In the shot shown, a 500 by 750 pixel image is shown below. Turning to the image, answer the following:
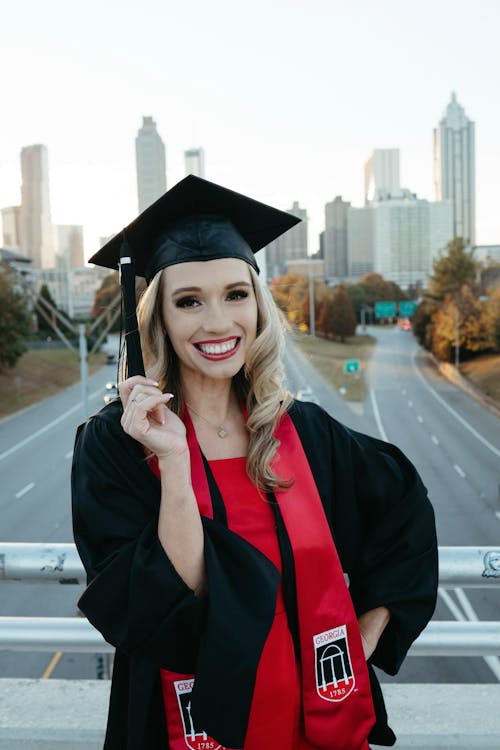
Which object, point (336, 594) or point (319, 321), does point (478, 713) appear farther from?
point (319, 321)

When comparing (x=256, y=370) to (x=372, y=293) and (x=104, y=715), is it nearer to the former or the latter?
(x=104, y=715)

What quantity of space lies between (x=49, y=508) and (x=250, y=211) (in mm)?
15777

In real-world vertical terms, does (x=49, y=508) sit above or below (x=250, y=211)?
below

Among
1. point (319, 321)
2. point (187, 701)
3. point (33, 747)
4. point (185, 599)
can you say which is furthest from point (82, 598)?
point (319, 321)

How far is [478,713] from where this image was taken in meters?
2.03

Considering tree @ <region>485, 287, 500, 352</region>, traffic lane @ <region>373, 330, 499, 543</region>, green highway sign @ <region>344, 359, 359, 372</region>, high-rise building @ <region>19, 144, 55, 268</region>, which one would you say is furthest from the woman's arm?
high-rise building @ <region>19, 144, 55, 268</region>

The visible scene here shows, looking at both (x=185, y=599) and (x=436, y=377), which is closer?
(x=185, y=599)

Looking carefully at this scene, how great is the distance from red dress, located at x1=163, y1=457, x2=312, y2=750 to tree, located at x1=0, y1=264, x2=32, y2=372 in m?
35.1

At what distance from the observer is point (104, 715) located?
2.04 m

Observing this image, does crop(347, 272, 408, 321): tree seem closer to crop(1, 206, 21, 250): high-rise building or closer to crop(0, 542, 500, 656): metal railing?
crop(1, 206, 21, 250): high-rise building

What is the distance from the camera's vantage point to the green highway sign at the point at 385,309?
61.5 m

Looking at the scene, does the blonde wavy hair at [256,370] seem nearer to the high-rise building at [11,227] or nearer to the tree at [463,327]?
the tree at [463,327]

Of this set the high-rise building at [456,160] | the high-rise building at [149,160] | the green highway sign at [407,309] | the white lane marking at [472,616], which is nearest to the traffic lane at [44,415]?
the high-rise building at [149,160]

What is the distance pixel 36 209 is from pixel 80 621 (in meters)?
121
